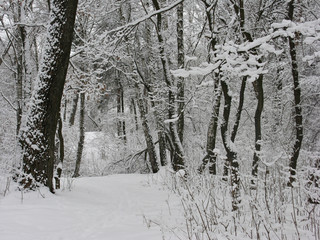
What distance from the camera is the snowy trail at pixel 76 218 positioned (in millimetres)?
3109

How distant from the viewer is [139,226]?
367 centimetres

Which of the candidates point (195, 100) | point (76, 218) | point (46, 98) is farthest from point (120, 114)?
point (76, 218)

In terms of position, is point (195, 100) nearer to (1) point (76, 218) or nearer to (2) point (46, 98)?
(2) point (46, 98)

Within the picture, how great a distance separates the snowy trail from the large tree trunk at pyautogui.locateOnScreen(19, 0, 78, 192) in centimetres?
56

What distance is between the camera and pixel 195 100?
879 centimetres

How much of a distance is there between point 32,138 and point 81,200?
1541 millimetres

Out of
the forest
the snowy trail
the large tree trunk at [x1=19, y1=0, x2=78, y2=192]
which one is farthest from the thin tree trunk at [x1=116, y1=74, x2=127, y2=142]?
the snowy trail

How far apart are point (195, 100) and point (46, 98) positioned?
17.1 feet

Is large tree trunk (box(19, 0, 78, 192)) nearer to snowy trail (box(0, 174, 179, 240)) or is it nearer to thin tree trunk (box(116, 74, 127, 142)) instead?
snowy trail (box(0, 174, 179, 240))

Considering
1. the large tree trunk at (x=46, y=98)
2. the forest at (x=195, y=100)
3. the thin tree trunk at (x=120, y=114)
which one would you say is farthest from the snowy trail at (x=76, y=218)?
the thin tree trunk at (x=120, y=114)

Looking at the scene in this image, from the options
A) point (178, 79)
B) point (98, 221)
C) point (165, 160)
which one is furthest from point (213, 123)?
point (98, 221)

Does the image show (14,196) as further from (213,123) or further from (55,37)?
(213,123)

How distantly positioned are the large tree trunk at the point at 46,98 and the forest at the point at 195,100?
0.7 inches

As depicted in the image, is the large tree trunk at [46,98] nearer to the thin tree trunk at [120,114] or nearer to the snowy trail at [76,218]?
the snowy trail at [76,218]
